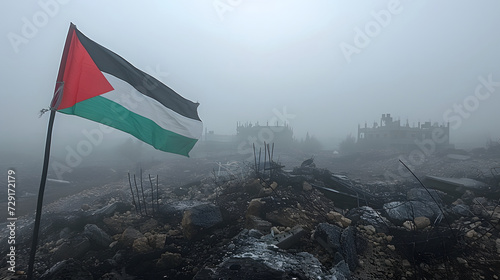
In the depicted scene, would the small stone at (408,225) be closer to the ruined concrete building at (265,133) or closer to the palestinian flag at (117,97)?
the palestinian flag at (117,97)

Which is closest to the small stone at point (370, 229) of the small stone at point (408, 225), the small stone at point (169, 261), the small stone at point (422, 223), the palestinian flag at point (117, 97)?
the small stone at point (408, 225)

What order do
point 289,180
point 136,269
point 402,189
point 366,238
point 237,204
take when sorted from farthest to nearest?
point 402,189
point 289,180
point 237,204
point 366,238
point 136,269

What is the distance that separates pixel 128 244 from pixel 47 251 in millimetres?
1500

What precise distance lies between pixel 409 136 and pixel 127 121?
3544 cm

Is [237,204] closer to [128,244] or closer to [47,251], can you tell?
[128,244]

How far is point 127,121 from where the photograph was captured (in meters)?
2.96

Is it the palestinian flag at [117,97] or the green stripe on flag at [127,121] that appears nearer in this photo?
the palestinian flag at [117,97]

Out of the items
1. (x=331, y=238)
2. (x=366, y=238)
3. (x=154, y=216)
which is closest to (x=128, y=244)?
(x=154, y=216)

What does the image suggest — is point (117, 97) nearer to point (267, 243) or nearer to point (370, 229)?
point (267, 243)

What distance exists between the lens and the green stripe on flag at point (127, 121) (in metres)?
2.58

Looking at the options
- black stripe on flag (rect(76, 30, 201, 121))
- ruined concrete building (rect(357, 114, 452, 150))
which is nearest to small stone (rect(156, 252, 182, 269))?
black stripe on flag (rect(76, 30, 201, 121))

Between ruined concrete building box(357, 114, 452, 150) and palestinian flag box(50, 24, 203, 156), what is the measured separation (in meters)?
32.5

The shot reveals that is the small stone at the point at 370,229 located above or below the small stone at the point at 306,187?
below

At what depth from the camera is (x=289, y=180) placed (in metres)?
6.70
